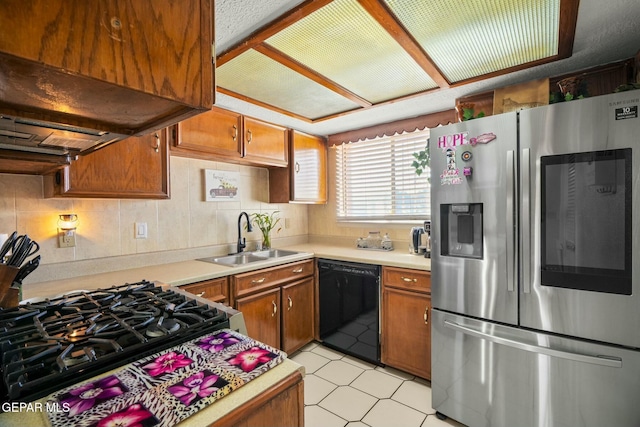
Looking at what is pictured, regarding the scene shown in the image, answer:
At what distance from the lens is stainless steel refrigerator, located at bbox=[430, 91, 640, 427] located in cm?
129

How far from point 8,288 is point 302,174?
2239mm

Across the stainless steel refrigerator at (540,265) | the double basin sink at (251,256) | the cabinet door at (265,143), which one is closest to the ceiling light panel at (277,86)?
the cabinet door at (265,143)

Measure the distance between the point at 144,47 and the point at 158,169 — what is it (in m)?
1.46

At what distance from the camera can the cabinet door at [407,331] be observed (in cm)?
209

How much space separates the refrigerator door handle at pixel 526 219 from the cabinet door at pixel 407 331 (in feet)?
2.30

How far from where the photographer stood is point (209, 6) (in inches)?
27.5

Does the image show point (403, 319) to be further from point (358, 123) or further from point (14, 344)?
point (14, 344)

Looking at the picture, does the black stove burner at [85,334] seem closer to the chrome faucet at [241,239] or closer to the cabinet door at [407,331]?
the chrome faucet at [241,239]

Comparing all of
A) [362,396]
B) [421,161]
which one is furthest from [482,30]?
[362,396]

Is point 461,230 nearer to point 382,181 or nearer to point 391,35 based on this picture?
point 391,35

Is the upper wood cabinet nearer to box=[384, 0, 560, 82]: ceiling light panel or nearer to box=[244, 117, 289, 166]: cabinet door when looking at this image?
box=[384, 0, 560, 82]: ceiling light panel

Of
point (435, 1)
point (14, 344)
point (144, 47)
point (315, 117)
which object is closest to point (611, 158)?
point (435, 1)

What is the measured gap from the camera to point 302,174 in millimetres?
2992

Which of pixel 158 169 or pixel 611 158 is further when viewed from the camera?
pixel 158 169
